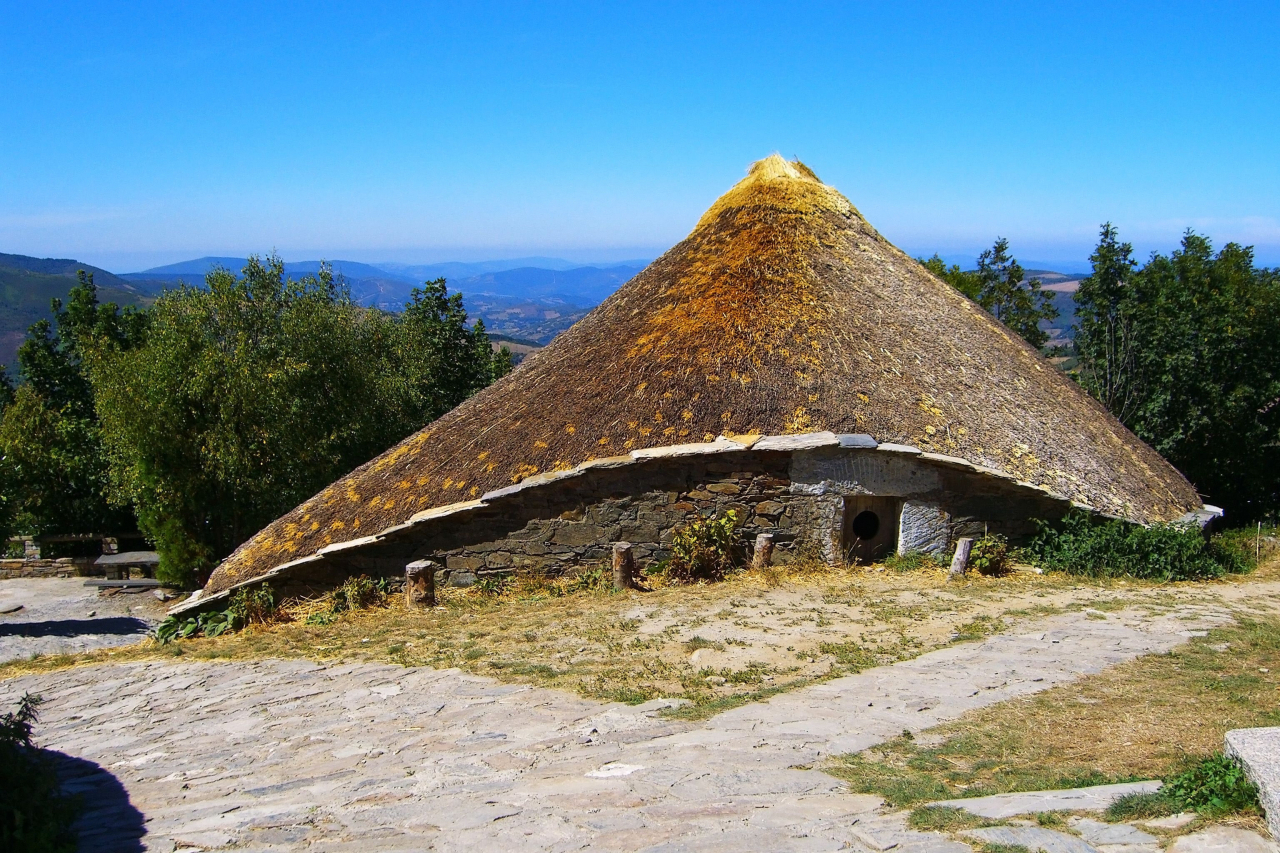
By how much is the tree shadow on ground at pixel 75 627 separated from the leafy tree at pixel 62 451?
5913mm

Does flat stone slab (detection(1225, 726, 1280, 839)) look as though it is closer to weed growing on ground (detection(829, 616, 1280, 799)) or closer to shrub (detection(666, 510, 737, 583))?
weed growing on ground (detection(829, 616, 1280, 799))

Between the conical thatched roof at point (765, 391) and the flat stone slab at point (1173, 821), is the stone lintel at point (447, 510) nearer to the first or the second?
the conical thatched roof at point (765, 391)

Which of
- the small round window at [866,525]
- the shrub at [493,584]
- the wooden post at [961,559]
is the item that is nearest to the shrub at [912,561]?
the wooden post at [961,559]

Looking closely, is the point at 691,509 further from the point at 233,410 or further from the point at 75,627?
the point at 75,627

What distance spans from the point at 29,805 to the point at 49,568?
25.1 meters

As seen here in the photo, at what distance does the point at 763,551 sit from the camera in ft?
41.4

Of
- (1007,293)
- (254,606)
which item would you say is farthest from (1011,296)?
(254,606)

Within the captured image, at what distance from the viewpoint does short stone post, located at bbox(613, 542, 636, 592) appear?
40.1ft

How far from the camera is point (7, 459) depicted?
87.8 feet

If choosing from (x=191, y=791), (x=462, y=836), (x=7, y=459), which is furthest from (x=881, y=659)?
(x=7, y=459)

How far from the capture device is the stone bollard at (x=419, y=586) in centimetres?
1226

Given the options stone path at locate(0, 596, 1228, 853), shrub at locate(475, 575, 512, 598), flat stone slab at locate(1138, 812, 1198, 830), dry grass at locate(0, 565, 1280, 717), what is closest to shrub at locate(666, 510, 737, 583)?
dry grass at locate(0, 565, 1280, 717)

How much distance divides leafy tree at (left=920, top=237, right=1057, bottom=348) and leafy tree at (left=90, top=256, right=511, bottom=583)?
20.8m

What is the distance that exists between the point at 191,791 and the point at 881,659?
6321 mm
